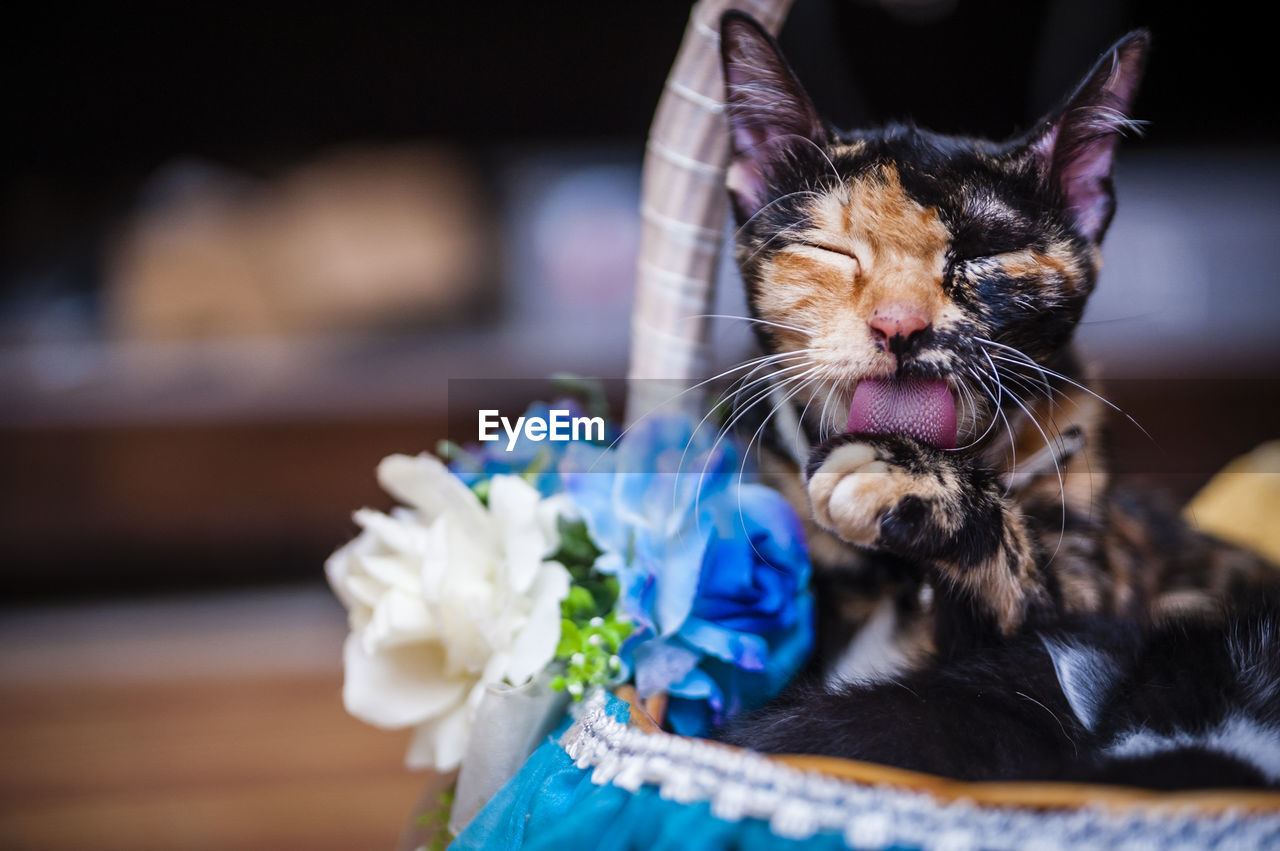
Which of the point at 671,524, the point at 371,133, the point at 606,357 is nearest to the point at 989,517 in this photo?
the point at 671,524

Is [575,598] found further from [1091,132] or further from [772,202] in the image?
[1091,132]

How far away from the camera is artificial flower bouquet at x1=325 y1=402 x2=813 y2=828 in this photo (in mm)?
426

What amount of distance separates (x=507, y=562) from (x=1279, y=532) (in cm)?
60

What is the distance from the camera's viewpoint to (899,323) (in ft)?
1.16

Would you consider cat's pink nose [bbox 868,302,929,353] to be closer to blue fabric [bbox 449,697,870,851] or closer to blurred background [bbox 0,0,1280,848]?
blue fabric [bbox 449,697,870,851]

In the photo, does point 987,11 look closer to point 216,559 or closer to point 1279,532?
point 1279,532

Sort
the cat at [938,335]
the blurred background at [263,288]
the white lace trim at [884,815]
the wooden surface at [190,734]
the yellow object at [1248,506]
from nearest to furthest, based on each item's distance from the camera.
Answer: the white lace trim at [884,815] < the cat at [938,335] < the yellow object at [1248,506] < the wooden surface at [190,734] < the blurred background at [263,288]

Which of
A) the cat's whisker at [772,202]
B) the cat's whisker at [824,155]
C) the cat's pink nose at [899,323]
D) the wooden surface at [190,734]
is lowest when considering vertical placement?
the wooden surface at [190,734]

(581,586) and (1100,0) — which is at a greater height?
(1100,0)

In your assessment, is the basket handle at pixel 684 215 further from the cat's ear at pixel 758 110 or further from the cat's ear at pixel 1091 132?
the cat's ear at pixel 1091 132

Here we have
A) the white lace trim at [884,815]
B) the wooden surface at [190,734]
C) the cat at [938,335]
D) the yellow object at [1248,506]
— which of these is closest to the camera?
the white lace trim at [884,815]

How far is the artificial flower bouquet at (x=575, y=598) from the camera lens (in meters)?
0.43

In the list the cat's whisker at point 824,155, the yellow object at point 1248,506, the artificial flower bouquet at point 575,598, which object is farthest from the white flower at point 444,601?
the yellow object at point 1248,506

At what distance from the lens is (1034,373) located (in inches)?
15.7
